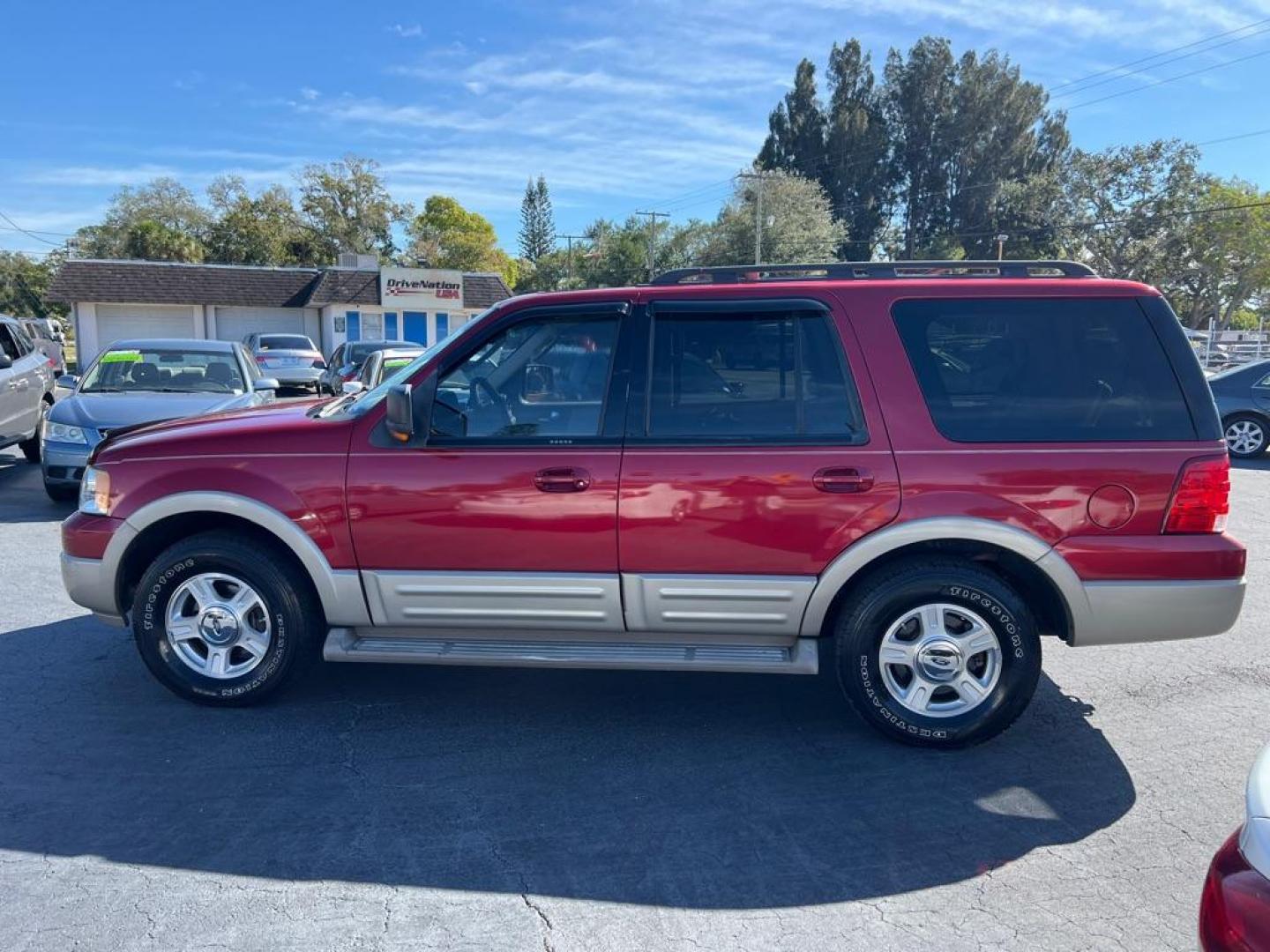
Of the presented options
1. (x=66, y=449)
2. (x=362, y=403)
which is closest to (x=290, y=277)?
(x=66, y=449)

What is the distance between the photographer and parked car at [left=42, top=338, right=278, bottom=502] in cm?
869

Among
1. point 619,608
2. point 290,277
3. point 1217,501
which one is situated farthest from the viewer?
point 290,277

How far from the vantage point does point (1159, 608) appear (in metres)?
3.94

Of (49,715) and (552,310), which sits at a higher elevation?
(552,310)

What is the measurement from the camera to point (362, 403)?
462cm

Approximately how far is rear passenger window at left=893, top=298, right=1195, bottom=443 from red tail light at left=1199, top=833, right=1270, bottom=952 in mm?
2259

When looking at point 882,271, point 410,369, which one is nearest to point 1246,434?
point 882,271

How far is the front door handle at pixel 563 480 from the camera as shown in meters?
4.08

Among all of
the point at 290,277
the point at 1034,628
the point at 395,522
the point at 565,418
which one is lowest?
the point at 1034,628

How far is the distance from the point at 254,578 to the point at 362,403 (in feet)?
3.17

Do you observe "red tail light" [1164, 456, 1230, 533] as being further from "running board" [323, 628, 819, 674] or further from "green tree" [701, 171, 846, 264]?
"green tree" [701, 171, 846, 264]

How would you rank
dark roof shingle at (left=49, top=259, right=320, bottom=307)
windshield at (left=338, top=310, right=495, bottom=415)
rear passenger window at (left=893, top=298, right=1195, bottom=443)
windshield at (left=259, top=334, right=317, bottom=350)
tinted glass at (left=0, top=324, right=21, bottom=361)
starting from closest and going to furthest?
rear passenger window at (left=893, top=298, right=1195, bottom=443), windshield at (left=338, top=310, right=495, bottom=415), tinted glass at (left=0, top=324, right=21, bottom=361), windshield at (left=259, top=334, right=317, bottom=350), dark roof shingle at (left=49, top=259, right=320, bottom=307)

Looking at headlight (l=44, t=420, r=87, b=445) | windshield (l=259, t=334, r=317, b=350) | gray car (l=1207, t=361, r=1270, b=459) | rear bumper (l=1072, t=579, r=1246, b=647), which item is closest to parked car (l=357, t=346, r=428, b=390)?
headlight (l=44, t=420, r=87, b=445)

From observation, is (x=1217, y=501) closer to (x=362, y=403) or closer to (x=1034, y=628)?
(x=1034, y=628)
